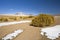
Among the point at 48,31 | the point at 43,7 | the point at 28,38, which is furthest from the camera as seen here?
the point at 43,7

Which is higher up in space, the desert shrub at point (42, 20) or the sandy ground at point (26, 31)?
the desert shrub at point (42, 20)

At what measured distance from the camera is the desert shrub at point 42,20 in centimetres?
465

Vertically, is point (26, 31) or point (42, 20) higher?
point (42, 20)

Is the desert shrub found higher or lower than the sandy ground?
higher

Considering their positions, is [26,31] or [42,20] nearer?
[26,31]

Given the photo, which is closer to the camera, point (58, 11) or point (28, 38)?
point (28, 38)

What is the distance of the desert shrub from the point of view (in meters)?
4.65

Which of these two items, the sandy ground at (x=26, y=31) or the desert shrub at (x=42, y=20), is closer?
the sandy ground at (x=26, y=31)

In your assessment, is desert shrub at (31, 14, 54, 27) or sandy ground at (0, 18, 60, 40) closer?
sandy ground at (0, 18, 60, 40)

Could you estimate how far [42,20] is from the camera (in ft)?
15.7

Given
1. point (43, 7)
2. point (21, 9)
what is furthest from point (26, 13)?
point (43, 7)

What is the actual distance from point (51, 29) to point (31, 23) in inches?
30.6

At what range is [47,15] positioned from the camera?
15.2 ft

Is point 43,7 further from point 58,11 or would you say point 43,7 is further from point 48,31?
point 48,31
